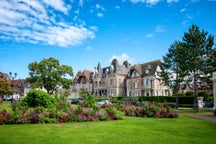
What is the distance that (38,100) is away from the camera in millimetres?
17062

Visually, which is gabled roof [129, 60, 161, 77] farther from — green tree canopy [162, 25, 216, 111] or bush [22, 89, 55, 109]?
bush [22, 89, 55, 109]

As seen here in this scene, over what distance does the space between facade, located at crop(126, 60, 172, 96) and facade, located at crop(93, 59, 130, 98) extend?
2817 millimetres

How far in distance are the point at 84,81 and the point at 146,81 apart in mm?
30762

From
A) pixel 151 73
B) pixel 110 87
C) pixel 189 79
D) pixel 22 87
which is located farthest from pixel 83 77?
pixel 189 79

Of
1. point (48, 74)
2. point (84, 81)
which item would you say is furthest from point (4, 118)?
point (84, 81)

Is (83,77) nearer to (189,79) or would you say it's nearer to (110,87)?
(110,87)

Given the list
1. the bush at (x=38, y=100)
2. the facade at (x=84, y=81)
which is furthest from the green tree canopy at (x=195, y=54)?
the facade at (x=84, y=81)

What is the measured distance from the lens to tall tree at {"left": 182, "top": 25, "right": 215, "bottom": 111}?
1088 inches

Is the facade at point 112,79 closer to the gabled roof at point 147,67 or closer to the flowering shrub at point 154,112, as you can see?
the gabled roof at point 147,67

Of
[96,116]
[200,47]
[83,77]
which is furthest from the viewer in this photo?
[83,77]

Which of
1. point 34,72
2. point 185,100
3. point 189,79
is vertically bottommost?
point 185,100

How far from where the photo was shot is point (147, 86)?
52.5 m

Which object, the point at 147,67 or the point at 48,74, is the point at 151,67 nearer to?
the point at 147,67

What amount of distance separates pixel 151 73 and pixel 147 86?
3.83 metres
